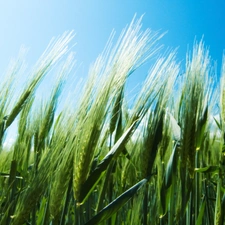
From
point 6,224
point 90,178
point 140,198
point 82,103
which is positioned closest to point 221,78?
point 140,198

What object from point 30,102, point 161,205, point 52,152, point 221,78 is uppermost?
point 221,78

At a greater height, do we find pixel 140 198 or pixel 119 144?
pixel 119 144

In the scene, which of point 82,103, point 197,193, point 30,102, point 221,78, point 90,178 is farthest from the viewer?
point 221,78

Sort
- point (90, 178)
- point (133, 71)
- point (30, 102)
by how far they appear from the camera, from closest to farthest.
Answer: point (90, 178), point (133, 71), point (30, 102)

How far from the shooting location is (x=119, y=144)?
42.8 inches

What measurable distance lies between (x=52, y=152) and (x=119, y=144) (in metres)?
0.19

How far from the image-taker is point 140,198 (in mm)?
1473

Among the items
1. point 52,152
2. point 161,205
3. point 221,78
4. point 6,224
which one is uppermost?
point 221,78

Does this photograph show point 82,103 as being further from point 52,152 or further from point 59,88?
point 59,88

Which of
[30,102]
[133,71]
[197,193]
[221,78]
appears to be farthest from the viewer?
A: [221,78]

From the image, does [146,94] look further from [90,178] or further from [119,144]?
[90,178]

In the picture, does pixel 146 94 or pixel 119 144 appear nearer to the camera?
pixel 119 144

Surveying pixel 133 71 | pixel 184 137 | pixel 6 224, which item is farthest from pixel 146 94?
pixel 6 224

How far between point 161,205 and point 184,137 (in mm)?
247
